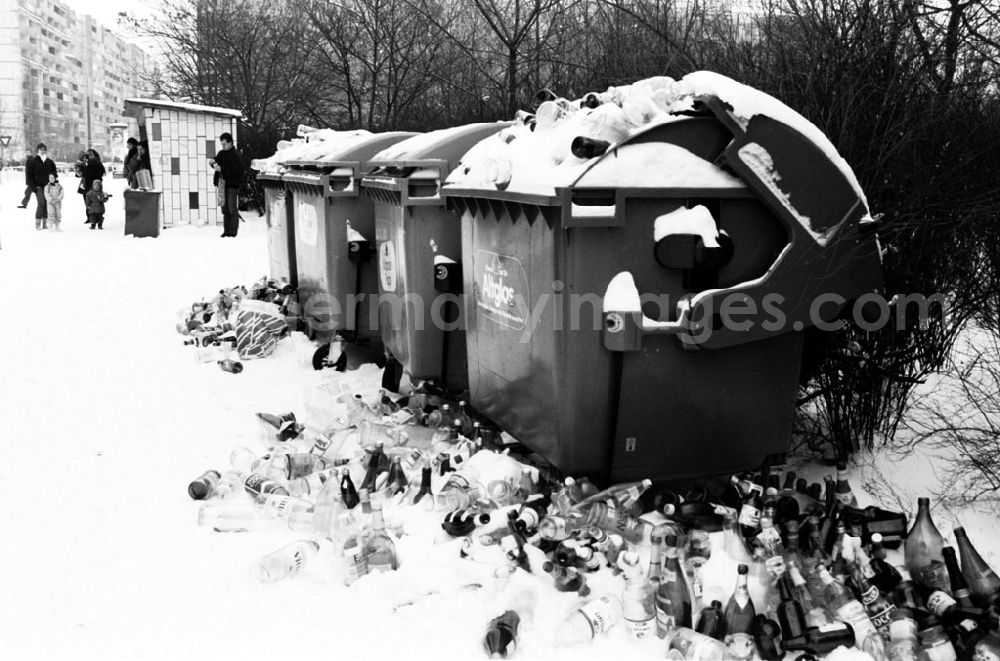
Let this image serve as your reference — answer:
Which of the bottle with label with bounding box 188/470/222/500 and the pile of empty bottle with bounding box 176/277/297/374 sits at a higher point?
the pile of empty bottle with bounding box 176/277/297/374

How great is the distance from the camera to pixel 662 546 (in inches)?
146

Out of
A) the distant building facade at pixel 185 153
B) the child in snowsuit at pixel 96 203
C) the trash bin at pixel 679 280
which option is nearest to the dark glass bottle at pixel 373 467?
the trash bin at pixel 679 280

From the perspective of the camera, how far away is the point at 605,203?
13.1 feet

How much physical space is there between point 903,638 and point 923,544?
2.21 feet

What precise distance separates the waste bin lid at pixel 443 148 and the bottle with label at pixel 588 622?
3.26 meters

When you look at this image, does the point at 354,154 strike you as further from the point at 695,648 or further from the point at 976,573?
the point at 976,573

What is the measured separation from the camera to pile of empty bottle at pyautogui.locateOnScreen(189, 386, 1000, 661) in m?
3.23

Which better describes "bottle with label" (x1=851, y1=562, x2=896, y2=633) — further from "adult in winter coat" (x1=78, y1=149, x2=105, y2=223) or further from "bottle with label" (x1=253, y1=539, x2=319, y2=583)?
"adult in winter coat" (x1=78, y1=149, x2=105, y2=223)

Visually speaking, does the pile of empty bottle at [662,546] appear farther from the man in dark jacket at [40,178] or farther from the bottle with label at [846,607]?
the man in dark jacket at [40,178]

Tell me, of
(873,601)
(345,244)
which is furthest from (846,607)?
(345,244)

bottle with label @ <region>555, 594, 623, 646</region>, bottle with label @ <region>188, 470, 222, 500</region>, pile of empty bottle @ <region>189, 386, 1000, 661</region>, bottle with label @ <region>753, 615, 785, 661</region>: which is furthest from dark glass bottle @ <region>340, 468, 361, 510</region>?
bottle with label @ <region>753, 615, 785, 661</region>

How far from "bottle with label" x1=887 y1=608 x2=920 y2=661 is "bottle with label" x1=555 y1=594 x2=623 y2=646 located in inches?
36.7

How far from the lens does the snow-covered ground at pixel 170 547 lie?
3.30 metres

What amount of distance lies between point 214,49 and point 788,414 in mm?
22157
